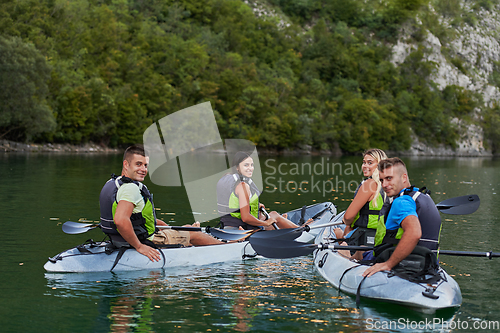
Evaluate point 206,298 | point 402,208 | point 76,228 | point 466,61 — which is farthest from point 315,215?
point 466,61

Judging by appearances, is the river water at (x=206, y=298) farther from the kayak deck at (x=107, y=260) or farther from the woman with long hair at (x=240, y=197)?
the woman with long hair at (x=240, y=197)

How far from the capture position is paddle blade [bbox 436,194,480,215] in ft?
28.9

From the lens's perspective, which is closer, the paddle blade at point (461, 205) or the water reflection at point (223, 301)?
the water reflection at point (223, 301)

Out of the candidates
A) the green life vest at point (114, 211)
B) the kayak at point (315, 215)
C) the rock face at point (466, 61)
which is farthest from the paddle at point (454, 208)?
the rock face at point (466, 61)

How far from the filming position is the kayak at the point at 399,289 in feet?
21.9

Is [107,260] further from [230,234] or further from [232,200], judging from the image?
[232,200]

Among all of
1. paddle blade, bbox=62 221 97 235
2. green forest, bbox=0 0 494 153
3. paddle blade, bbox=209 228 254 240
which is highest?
green forest, bbox=0 0 494 153

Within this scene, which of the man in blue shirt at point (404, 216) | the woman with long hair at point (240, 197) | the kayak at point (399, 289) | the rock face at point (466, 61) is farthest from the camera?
the rock face at point (466, 61)

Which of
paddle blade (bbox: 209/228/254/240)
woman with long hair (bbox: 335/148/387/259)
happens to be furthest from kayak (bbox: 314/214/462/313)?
paddle blade (bbox: 209/228/254/240)

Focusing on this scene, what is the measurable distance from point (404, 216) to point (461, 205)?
287 cm

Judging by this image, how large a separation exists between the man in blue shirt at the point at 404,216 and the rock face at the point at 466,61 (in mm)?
99291

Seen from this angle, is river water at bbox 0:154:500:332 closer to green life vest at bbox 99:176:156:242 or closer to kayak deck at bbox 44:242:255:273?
kayak deck at bbox 44:242:255:273

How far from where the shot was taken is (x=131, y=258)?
8.59m

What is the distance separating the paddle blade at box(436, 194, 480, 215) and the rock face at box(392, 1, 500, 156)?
9689 cm
